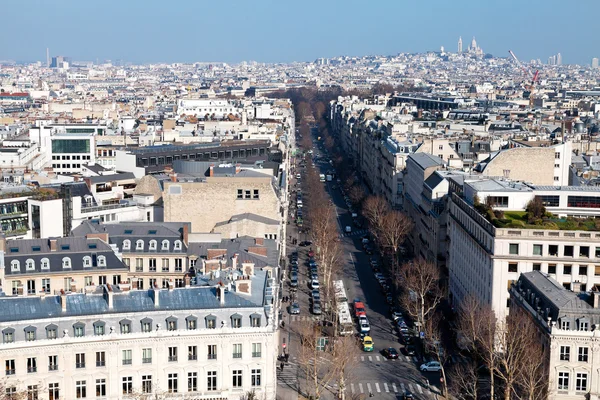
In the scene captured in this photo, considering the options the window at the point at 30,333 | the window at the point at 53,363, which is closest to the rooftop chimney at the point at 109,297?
the window at the point at 53,363

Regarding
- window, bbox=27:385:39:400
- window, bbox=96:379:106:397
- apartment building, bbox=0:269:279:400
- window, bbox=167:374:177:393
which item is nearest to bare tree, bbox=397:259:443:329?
apartment building, bbox=0:269:279:400

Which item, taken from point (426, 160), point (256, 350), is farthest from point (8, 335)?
point (426, 160)

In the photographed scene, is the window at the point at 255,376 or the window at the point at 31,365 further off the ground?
the window at the point at 31,365

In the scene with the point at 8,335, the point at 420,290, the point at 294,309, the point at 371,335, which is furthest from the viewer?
the point at 294,309

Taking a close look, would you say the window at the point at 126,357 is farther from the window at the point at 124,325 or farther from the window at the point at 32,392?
the window at the point at 32,392

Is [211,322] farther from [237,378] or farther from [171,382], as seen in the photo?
[171,382]

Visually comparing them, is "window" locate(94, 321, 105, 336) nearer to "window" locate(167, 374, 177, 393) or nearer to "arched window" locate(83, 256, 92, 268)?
"window" locate(167, 374, 177, 393)
